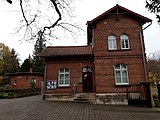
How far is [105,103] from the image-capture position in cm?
1717

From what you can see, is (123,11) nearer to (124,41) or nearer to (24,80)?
(124,41)

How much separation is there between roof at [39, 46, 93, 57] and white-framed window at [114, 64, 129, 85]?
3.12m

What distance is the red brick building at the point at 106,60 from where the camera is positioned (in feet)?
57.9

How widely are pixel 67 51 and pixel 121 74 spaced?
20.3 ft

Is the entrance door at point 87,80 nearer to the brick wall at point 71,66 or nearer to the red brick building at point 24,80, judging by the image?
the brick wall at point 71,66

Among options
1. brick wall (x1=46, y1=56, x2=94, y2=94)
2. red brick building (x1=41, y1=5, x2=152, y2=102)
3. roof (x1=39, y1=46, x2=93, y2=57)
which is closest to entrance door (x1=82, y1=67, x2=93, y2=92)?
red brick building (x1=41, y1=5, x2=152, y2=102)

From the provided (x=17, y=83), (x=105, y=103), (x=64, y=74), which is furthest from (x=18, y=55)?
(x=105, y=103)

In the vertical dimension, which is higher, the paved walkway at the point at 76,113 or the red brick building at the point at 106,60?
the red brick building at the point at 106,60

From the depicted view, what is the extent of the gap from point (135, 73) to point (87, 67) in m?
4.79

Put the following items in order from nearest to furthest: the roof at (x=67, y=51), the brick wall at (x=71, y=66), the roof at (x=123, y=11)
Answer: the roof at (x=123, y=11)
the brick wall at (x=71, y=66)
the roof at (x=67, y=51)

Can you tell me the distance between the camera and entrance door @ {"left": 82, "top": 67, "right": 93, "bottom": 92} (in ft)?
62.7

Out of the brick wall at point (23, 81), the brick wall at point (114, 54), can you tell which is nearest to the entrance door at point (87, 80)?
the brick wall at point (114, 54)

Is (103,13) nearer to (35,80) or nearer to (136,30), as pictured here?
(136,30)

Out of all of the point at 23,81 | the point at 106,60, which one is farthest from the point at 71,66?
the point at 23,81
